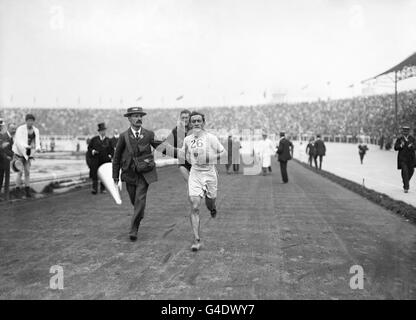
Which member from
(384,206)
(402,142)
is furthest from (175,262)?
(402,142)

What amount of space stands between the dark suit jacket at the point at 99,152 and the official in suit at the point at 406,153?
8435 millimetres

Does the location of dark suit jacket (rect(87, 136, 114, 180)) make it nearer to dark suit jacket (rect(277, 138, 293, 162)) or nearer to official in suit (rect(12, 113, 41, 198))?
official in suit (rect(12, 113, 41, 198))

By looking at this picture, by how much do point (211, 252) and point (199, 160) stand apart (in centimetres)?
131

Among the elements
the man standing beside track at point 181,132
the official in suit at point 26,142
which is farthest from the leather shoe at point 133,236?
the official in suit at point 26,142

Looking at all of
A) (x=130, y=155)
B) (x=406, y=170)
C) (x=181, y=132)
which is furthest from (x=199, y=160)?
(x=406, y=170)

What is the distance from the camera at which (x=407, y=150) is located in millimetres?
11539

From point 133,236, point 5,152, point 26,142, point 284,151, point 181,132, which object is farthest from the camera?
point 284,151

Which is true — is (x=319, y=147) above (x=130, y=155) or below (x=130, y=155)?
below

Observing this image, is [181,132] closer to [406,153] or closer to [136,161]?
[136,161]

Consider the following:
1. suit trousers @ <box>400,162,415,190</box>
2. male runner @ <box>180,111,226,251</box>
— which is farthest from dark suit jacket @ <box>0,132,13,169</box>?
suit trousers @ <box>400,162,415,190</box>

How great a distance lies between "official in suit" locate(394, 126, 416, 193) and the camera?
11.5m

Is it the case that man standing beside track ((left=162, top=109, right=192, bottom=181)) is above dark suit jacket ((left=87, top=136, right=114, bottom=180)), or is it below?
above

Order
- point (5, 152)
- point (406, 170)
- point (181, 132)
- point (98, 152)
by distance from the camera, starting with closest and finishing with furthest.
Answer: point (181, 132), point (5, 152), point (406, 170), point (98, 152)
